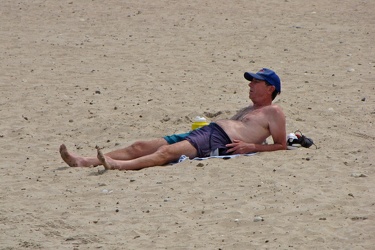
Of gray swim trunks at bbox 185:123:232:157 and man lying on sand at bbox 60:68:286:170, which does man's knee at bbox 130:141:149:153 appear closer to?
man lying on sand at bbox 60:68:286:170

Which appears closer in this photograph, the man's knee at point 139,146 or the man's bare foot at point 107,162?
the man's bare foot at point 107,162

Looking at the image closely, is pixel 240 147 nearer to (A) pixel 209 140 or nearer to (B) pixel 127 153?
(A) pixel 209 140

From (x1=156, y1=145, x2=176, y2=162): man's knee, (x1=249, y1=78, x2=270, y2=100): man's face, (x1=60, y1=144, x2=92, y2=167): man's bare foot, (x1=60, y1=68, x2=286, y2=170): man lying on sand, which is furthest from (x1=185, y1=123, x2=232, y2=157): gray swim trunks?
→ (x1=60, y1=144, x2=92, y2=167): man's bare foot

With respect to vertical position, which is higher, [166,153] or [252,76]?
[252,76]

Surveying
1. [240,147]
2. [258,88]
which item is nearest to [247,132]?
[240,147]

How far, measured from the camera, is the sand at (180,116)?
6738mm

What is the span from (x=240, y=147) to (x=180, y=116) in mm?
1812

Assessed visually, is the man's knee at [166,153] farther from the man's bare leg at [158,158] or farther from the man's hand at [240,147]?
the man's hand at [240,147]

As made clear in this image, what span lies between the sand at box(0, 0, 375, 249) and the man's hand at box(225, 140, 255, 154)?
0.10 metres

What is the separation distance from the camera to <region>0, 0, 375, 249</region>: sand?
674 cm

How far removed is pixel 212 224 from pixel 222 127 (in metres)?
2.07

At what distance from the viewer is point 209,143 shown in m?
8.62

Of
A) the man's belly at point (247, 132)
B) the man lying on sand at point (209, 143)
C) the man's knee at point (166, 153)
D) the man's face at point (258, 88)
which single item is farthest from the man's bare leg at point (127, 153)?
the man's face at point (258, 88)

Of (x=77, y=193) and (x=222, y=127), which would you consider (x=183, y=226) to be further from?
(x=222, y=127)
